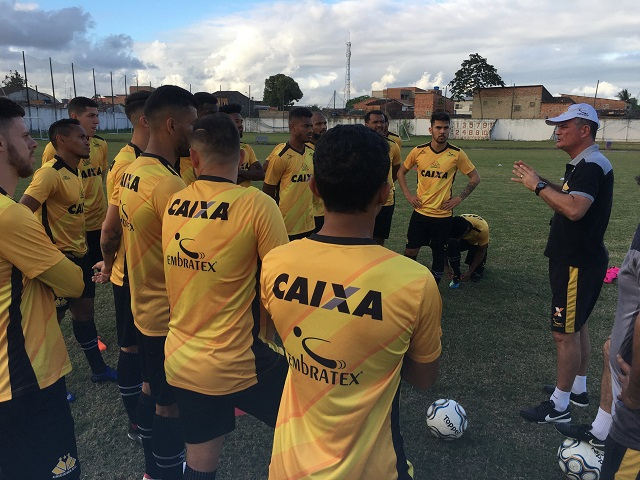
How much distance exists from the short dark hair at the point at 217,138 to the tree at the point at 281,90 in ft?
285

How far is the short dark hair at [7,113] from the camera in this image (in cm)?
228

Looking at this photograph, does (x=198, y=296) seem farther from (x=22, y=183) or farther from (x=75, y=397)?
(x=22, y=183)

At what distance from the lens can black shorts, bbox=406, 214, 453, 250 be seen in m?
6.74

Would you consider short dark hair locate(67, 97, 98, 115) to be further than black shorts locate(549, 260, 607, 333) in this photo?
Yes

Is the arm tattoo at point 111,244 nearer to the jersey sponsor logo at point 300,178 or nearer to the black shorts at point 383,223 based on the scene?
the jersey sponsor logo at point 300,178

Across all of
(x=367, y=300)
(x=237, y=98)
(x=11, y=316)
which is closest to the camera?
(x=367, y=300)

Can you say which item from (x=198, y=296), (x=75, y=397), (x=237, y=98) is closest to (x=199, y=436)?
(x=198, y=296)

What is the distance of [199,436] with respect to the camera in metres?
2.34

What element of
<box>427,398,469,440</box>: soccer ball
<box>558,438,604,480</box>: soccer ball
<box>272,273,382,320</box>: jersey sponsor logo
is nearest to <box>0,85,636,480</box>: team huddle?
<box>272,273,382,320</box>: jersey sponsor logo

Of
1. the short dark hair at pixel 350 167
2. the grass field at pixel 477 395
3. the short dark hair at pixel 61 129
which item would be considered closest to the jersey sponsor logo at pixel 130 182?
the short dark hair at pixel 350 167

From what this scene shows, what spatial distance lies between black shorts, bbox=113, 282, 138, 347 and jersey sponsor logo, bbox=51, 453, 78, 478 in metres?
0.95

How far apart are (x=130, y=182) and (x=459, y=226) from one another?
557 cm

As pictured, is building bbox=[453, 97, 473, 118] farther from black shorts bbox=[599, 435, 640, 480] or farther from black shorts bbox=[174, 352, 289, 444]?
black shorts bbox=[174, 352, 289, 444]

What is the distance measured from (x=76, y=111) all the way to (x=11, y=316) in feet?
14.9
